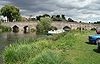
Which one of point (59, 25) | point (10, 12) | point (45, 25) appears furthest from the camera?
point (10, 12)

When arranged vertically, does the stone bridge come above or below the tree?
below

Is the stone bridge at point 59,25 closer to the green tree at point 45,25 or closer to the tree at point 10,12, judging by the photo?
the tree at point 10,12

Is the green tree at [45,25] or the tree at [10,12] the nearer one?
the green tree at [45,25]

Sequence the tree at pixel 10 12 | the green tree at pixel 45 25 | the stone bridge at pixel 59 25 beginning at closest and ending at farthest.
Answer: the green tree at pixel 45 25
the stone bridge at pixel 59 25
the tree at pixel 10 12

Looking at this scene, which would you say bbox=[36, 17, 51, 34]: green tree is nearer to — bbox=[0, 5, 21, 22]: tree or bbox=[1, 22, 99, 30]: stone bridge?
bbox=[1, 22, 99, 30]: stone bridge

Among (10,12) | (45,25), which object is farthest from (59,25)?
(10,12)

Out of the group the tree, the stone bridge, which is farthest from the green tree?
the tree

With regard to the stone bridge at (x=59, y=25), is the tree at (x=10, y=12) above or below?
above

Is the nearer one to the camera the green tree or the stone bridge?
the green tree

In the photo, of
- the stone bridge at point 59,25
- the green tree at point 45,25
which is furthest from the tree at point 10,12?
the green tree at point 45,25

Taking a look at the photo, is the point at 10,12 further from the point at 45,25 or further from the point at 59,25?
the point at 45,25

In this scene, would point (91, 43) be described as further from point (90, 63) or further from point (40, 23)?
point (40, 23)

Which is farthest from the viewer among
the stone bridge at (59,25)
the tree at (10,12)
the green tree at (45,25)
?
the tree at (10,12)

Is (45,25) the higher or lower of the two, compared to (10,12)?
lower
